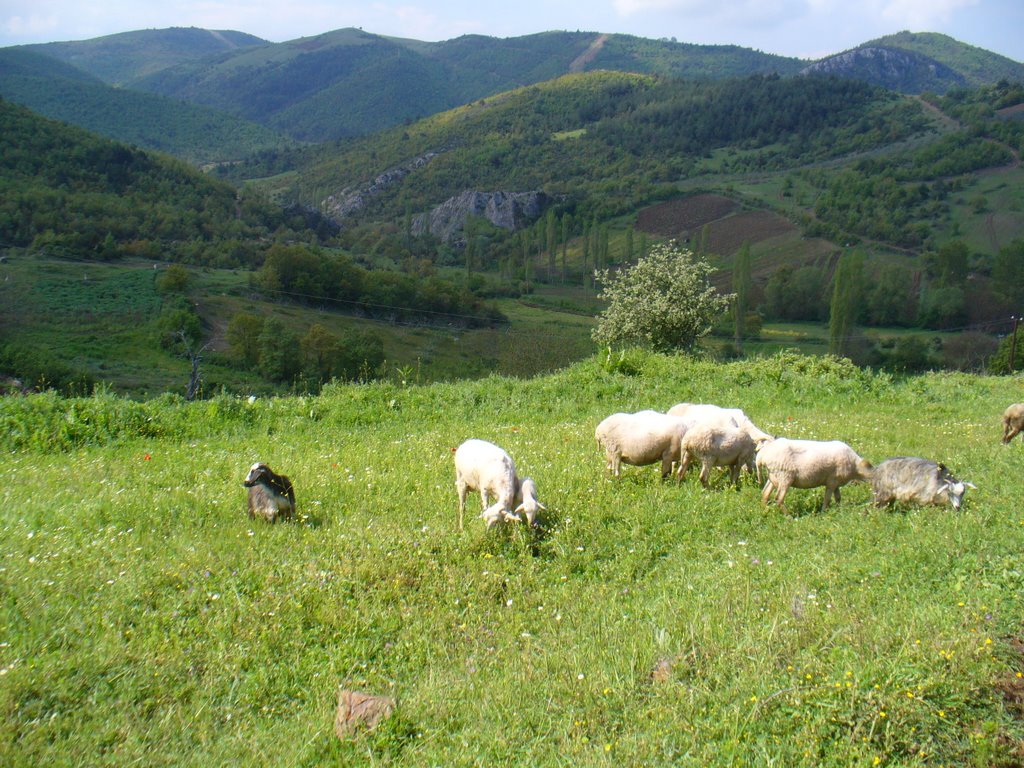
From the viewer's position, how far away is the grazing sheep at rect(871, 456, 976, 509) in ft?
30.8

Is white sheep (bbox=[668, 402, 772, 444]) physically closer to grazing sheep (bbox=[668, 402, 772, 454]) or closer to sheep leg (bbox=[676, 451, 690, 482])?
grazing sheep (bbox=[668, 402, 772, 454])

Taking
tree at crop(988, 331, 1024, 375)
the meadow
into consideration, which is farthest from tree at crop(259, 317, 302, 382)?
tree at crop(988, 331, 1024, 375)

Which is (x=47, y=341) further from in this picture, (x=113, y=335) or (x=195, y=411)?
(x=195, y=411)

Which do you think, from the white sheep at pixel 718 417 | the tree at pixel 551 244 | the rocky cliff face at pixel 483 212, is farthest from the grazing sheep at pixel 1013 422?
the rocky cliff face at pixel 483 212

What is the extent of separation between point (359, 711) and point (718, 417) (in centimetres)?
809

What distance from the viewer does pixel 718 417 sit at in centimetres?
1198

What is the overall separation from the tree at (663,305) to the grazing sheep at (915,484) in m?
22.0

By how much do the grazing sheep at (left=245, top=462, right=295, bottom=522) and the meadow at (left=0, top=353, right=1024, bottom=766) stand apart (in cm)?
28

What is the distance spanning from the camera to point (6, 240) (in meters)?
81.4

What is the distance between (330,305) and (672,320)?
5637 centimetres

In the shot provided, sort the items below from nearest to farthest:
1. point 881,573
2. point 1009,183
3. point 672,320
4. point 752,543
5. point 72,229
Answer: point 881,573, point 752,543, point 672,320, point 72,229, point 1009,183

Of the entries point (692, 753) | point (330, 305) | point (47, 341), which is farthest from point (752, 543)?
point (330, 305)

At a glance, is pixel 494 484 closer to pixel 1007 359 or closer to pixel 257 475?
pixel 257 475

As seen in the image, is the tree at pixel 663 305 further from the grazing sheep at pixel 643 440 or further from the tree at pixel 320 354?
the tree at pixel 320 354
